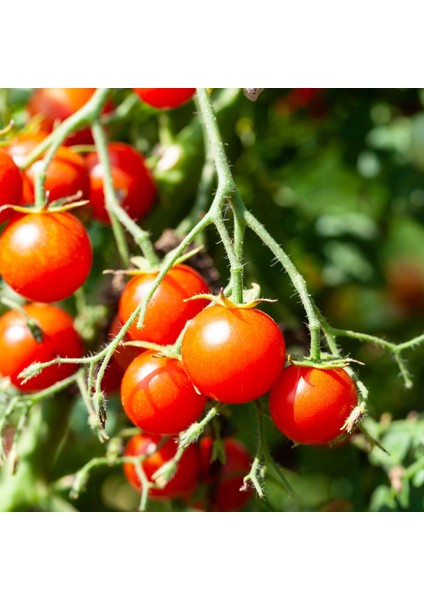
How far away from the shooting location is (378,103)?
1777 mm

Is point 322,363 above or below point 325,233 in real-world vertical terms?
above

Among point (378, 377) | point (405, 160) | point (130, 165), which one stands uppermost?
point (130, 165)

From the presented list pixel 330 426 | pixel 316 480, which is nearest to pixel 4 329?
pixel 330 426

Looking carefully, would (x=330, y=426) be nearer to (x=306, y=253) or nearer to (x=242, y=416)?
(x=242, y=416)

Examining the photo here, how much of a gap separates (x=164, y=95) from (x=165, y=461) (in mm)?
489

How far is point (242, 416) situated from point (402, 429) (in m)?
0.23

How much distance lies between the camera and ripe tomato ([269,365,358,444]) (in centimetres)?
86

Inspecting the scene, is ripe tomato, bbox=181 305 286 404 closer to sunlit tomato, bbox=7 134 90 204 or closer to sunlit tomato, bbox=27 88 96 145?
sunlit tomato, bbox=7 134 90 204

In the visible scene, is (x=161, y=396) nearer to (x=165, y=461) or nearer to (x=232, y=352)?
(x=232, y=352)

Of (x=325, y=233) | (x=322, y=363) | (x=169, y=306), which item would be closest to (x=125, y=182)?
(x=169, y=306)

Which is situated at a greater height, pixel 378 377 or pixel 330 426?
pixel 330 426

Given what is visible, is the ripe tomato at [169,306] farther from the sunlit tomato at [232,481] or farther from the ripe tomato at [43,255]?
the sunlit tomato at [232,481]

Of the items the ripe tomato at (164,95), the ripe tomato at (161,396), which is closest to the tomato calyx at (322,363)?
the ripe tomato at (161,396)

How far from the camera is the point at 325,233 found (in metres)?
1.77
